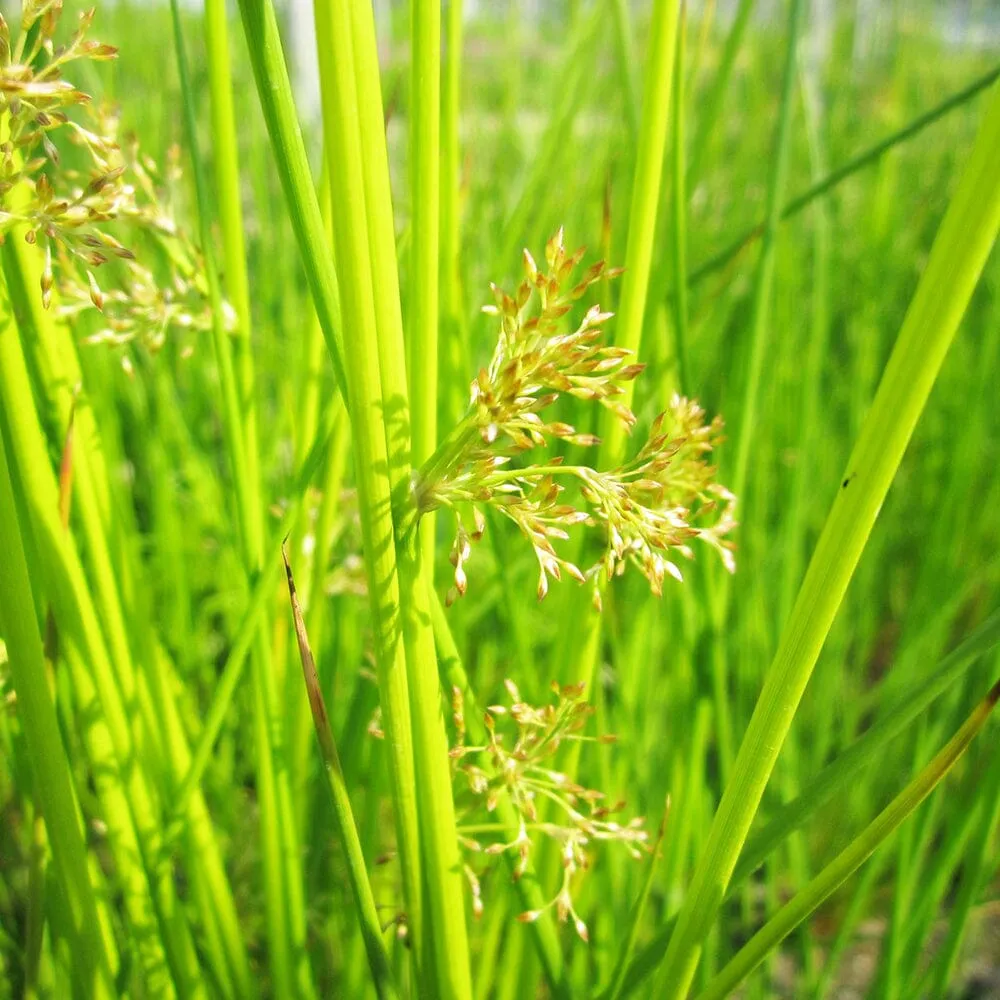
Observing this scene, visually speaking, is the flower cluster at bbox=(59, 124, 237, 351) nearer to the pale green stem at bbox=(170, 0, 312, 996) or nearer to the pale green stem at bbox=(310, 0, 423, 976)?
the pale green stem at bbox=(170, 0, 312, 996)

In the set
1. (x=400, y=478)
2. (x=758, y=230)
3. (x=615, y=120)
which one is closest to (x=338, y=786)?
(x=400, y=478)

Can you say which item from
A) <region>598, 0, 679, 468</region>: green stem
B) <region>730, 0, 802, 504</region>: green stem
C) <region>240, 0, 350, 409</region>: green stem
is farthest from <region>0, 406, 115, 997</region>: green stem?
<region>730, 0, 802, 504</region>: green stem

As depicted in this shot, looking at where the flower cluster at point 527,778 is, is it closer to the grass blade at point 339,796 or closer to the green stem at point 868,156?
the grass blade at point 339,796

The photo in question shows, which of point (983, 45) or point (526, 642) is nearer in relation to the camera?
point (526, 642)

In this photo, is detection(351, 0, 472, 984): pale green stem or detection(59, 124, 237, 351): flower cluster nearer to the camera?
detection(351, 0, 472, 984): pale green stem

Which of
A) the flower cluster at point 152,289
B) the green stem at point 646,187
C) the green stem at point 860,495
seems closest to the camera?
the green stem at point 860,495

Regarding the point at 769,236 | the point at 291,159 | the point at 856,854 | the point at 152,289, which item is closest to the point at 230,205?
the point at 152,289

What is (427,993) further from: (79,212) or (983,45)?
(983,45)

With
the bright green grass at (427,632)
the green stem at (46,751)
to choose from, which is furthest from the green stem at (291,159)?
the green stem at (46,751)

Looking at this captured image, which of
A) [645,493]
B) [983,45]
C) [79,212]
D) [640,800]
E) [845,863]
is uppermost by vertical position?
[983,45]
